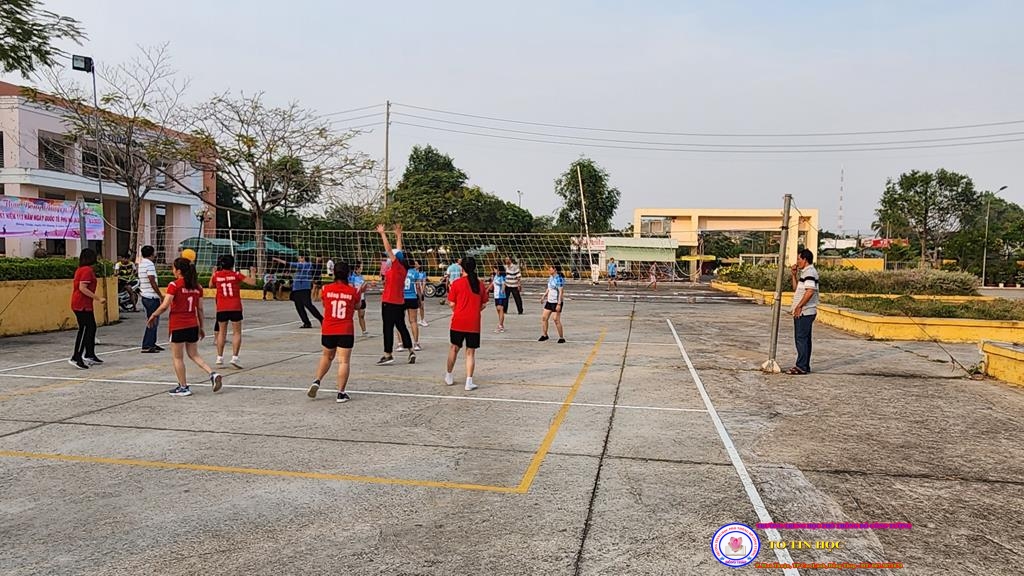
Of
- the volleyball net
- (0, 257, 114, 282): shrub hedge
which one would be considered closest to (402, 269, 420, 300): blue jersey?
(0, 257, 114, 282): shrub hedge

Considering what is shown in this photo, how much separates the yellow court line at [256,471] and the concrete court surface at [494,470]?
2 centimetres

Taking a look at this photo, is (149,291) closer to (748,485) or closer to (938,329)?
(748,485)

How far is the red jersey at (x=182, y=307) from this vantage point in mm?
7359

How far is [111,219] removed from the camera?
35375mm

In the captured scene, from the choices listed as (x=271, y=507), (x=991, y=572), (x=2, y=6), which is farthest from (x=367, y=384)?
(x=2, y=6)

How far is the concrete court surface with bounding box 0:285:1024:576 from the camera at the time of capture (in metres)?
3.63

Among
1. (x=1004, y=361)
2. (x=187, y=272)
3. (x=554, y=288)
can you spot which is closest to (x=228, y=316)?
A: (x=187, y=272)

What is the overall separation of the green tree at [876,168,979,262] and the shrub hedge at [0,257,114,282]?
5649 cm

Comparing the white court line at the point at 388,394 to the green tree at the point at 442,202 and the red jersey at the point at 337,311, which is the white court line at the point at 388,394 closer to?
the red jersey at the point at 337,311

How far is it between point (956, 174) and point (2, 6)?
197 feet

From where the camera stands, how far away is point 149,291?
1108 centimetres

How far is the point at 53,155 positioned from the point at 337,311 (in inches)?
1184

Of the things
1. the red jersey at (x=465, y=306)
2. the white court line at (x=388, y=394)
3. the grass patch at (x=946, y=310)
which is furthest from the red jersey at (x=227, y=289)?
the grass patch at (x=946, y=310)

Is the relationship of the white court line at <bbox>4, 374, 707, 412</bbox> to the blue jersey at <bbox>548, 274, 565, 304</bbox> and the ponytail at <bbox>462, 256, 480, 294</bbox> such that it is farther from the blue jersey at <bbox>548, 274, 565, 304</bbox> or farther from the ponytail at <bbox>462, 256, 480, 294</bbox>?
the blue jersey at <bbox>548, 274, 565, 304</bbox>
